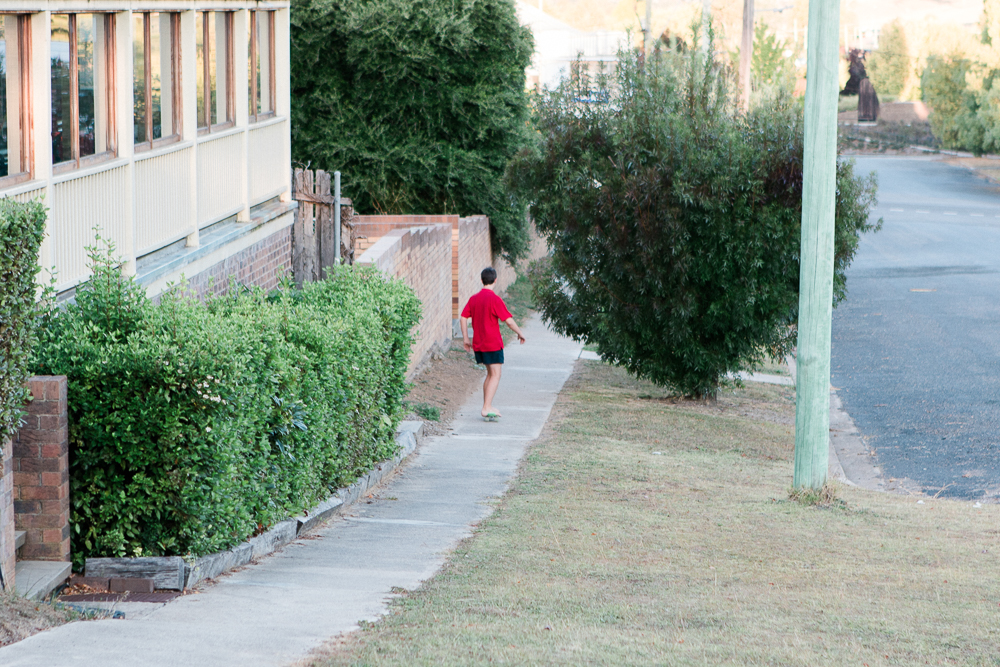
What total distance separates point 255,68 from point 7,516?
28.5 ft

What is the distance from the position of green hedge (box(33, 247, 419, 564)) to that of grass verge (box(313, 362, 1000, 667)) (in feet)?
3.98

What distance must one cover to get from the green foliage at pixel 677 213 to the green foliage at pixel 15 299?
8.64 meters

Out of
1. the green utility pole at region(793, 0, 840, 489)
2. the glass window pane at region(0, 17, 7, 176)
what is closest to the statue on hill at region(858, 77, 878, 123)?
the green utility pole at region(793, 0, 840, 489)

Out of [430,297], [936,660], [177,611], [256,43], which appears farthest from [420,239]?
[936,660]

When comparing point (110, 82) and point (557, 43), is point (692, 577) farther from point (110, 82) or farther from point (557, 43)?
point (557, 43)

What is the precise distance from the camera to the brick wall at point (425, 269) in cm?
1377

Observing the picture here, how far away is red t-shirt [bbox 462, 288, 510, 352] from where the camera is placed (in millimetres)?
12438

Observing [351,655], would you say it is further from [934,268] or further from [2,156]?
[934,268]

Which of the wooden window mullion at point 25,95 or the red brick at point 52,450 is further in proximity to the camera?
the wooden window mullion at point 25,95

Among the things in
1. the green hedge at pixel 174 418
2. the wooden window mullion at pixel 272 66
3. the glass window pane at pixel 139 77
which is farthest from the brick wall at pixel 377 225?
the green hedge at pixel 174 418

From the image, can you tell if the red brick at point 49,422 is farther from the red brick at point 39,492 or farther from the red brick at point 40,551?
the red brick at point 40,551

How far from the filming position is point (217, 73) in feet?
39.2

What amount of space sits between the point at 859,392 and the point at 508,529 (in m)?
9.71

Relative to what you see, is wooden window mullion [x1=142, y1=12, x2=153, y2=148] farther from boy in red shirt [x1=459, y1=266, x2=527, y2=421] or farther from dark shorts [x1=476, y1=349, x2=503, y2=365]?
dark shorts [x1=476, y1=349, x2=503, y2=365]
